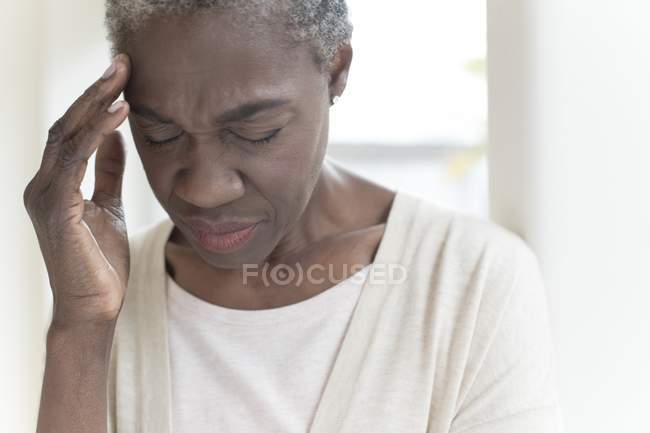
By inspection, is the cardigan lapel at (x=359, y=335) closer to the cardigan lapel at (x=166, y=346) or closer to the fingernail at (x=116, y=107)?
the cardigan lapel at (x=166, y=346)

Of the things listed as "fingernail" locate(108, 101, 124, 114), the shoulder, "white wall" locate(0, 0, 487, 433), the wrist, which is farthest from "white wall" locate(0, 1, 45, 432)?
the shoulder

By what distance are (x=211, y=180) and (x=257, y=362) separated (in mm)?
350

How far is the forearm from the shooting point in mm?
1295

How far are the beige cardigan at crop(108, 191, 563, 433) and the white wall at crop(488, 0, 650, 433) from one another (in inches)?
2.4

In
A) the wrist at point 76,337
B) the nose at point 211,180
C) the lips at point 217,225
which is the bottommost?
the wrist at point 76,337

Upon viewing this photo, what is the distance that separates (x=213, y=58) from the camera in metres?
1.14

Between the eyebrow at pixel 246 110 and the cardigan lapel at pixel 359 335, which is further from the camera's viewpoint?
the cardigan lapel at pixel 359 335

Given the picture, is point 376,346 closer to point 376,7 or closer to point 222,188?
point 222,188

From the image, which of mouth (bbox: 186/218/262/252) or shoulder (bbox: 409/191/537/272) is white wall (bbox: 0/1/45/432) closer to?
mouth (bbox: 186/218/262/252)

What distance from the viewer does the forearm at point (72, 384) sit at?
129 cm

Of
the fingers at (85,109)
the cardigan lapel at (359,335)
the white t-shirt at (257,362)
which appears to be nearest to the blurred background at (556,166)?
the cardigan lapel at (359,335)

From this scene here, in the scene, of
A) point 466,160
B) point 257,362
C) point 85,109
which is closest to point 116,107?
point 85,109

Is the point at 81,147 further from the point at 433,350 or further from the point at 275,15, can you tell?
the point at 433,350

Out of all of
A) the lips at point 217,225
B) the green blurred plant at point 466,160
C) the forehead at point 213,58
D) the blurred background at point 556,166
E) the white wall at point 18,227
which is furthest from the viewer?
the green blurred plant at point 466,160
